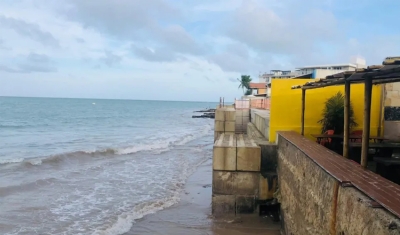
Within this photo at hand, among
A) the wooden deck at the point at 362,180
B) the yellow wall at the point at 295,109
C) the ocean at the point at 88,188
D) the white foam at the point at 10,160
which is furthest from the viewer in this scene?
the white foam at the point at 10,160

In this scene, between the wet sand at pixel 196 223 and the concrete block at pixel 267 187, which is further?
the concrete block at pixel 267 187

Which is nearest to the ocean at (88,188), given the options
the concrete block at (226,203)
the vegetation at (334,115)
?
the concrete block at (226,203)

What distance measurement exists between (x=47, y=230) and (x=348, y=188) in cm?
706

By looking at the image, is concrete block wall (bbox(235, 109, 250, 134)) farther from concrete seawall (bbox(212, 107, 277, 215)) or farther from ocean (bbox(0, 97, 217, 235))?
concrete seawall (bbox(212, 107, 277, 215))

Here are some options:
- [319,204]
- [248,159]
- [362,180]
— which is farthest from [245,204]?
[362,180]

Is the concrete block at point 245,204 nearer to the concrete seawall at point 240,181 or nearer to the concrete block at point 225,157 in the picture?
the concrete seawall at point 240,181

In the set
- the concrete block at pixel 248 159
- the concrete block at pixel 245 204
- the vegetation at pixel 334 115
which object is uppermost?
the vegetation at pixel 334 115

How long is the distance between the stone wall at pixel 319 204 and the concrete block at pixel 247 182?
22.6 inches

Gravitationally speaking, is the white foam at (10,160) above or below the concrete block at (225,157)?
below

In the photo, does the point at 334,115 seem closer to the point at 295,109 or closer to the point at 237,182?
the point at 295,109

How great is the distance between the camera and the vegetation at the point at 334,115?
9180 mm

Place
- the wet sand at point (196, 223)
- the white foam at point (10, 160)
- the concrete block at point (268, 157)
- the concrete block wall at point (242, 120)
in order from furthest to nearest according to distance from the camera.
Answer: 1. the concrete block wall at point (242, 120)
2. the white foam at point (10, 160)
3. the concrete block at point (268, 157)
4. the wet sand at point (196, 223)

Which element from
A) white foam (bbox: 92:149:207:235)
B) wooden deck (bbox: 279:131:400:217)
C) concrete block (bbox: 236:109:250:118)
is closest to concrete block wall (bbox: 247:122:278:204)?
wooden deck (bbox: 279:131:400:217)

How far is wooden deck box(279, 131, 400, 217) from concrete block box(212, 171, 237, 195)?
2786mm
